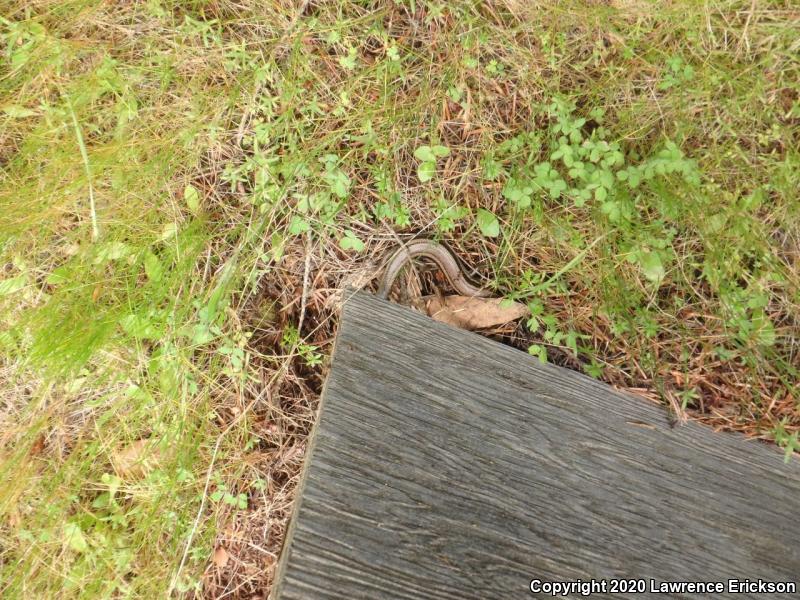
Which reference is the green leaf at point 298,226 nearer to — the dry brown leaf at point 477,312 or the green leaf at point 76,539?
the dry brown leaf at point 477,312

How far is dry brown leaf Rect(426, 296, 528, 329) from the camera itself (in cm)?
222

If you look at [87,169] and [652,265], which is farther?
[87,169]

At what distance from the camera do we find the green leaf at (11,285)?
2.38m

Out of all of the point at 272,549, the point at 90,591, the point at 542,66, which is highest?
the point at 542,66

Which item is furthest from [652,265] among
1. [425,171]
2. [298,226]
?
[298,226]

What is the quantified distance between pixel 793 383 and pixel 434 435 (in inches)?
63.0

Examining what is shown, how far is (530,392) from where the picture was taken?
1896mm

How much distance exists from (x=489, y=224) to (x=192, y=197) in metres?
1.30

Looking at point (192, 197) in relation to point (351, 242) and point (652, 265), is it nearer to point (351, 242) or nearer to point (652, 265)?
point (351, 242)

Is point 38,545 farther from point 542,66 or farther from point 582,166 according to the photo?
point 542,66

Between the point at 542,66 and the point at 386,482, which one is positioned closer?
the point at 386,482

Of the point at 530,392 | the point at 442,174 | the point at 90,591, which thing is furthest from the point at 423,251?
the point at 90,591

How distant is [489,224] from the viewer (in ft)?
7.38

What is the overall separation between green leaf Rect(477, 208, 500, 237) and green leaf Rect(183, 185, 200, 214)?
1240 millimetres
